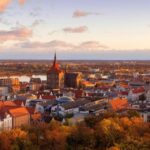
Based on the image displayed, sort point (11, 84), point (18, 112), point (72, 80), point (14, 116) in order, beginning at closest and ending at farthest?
1. point (14, 116)
2. point (18, 112)
3. point (72, 80)
4. point (11, 84)

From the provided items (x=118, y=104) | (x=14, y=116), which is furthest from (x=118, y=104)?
(x=14, y=116)

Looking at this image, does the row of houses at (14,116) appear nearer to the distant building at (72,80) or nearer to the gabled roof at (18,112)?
the gabled roof at (18,112)

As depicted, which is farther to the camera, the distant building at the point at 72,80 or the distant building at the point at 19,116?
the distant building at the point at 72,80

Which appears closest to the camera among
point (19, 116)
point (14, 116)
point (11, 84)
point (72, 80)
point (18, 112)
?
point (14, 116)

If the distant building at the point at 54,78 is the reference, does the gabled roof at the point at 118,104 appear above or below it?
below

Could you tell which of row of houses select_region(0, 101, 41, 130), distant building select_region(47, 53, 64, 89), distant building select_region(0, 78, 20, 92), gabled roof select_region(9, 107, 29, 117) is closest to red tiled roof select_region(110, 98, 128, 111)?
row of houses select_region(0, 101, 41, 130)

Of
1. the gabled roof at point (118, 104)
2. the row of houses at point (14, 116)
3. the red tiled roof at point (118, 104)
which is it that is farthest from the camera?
the gabled roof at point (118, 104)

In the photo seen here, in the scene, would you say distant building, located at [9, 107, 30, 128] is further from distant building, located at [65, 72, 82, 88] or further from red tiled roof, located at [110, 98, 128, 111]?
distant building, located at [65, 72, 82, 88]

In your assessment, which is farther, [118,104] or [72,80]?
[72,80]

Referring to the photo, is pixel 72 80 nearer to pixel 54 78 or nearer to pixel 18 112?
pixel 54 78

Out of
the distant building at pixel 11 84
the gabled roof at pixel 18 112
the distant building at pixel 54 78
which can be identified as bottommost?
the distant building at pixel 11 84

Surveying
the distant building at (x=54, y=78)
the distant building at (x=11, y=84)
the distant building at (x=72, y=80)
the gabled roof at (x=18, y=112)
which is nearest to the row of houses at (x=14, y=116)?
the gabled roof at (x=18, y=112)

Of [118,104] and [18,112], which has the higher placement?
[18,112]

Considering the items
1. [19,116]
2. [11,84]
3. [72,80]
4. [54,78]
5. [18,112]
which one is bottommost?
[11,84]
